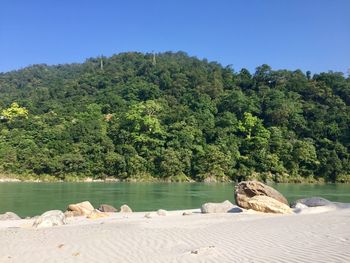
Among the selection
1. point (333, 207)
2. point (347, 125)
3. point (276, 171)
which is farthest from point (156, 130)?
point (333, 207)

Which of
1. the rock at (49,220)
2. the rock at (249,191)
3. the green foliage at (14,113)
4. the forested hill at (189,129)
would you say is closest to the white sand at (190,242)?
the rock at (49,220)

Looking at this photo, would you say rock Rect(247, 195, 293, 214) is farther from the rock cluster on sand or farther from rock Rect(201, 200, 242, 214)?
rock Rect(201, 200, 242, 214)

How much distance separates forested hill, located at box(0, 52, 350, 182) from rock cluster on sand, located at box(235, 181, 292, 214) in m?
47.6

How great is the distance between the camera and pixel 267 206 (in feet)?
52.8

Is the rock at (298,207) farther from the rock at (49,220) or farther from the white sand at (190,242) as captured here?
the rock at (49,220)

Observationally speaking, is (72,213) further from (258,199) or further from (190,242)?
(190,242)

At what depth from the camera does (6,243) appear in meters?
10.7

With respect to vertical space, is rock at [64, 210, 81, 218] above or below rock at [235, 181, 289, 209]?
below

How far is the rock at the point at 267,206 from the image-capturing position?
52.3 feet

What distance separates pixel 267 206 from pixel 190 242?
717cm

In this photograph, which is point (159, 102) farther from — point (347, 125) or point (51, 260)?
point (51, 260)

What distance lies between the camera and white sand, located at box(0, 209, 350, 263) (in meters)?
7.82

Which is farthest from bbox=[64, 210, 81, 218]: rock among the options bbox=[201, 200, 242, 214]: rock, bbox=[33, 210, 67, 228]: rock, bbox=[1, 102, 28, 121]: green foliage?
bbox=[1, 102, 28, 121]: green foliage

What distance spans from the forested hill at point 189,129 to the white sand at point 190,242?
53.8 metres
